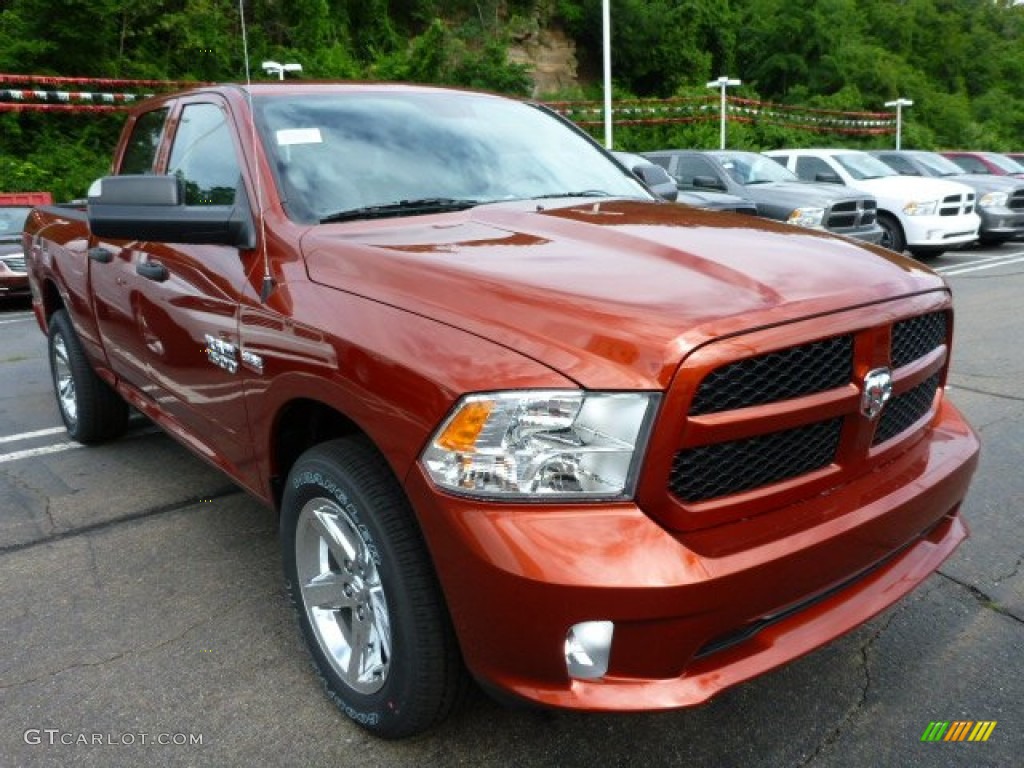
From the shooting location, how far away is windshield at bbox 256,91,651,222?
2830 millimetres

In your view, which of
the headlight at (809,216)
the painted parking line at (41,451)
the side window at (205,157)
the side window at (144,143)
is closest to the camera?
the side window at (205,157)

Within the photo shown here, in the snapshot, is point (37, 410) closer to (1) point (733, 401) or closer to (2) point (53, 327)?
(2) point (53, 327)

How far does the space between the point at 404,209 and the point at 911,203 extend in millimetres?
11375

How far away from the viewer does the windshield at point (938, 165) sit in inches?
640

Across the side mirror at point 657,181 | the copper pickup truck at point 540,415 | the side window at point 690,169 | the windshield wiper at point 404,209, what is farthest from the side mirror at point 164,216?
the side window at point 690,169

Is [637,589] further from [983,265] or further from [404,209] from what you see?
[983,265]

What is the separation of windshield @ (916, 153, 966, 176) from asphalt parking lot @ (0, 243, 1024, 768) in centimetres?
1411

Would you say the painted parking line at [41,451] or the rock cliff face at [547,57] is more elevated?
the rock cliff face at [547,57]

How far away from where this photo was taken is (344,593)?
2385 mm

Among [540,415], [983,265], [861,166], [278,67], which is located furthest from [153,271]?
[861,166]

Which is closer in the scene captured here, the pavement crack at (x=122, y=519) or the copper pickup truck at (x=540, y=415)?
the copper pickup truck at (x=540, y=415)

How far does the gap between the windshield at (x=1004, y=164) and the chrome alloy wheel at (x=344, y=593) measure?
20.0 m

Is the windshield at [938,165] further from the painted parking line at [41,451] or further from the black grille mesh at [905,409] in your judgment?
the painted parking line at [41,451]

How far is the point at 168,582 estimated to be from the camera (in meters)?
3.29
